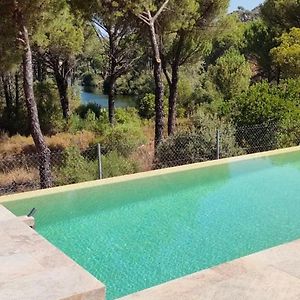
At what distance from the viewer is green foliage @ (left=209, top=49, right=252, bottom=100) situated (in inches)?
888

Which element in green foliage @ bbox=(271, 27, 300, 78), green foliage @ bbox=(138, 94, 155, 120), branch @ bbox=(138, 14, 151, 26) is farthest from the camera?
green foliage @ bbox=(138, 94, 155, 120)

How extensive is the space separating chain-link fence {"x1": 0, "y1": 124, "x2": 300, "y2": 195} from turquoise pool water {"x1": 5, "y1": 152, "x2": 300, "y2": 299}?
766 mm

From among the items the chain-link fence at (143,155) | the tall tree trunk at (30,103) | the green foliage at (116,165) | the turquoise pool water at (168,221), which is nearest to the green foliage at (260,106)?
the chain-link fence at (143,155)

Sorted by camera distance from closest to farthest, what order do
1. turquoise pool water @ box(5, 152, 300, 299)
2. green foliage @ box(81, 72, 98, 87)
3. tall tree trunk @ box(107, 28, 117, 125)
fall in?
turquoise pool water @ box(5, 152, 300, 299) → tall tree trunk @ box(107, 28, 117, 125) → green foliage @ box(81, 72, 98, 87)

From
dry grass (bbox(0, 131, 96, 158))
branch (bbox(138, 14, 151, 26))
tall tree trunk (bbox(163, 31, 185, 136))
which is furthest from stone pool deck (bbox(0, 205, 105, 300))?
dry grass (bbox(0, 131, 96, 158))

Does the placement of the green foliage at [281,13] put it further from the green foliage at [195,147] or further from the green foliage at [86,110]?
the green foliage at [195,147]

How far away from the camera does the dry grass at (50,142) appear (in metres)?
15.1

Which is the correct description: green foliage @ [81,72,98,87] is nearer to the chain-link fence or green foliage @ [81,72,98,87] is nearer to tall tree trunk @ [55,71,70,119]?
tall tree trunk @ [55,71,70,119]

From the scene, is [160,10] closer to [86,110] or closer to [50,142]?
[50,142]

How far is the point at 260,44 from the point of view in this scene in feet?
88.9

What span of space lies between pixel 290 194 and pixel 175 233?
8.53 feet

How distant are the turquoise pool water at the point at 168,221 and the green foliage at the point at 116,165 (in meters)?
0.75

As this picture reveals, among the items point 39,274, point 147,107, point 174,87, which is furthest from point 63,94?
point 39,274

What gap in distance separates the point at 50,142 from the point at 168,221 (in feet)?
32.7
